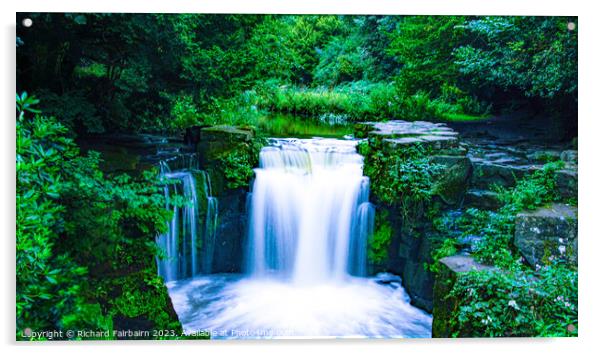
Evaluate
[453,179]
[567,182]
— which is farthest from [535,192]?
[453,179]

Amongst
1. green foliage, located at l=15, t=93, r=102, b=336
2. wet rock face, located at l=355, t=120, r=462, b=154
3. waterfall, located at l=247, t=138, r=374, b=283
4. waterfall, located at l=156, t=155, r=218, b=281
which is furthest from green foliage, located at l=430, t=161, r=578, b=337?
green foliage, located at l=15, t=93, r=102, b=336

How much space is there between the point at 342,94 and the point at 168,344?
8.36 feet

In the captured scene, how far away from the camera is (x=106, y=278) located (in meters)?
3.60

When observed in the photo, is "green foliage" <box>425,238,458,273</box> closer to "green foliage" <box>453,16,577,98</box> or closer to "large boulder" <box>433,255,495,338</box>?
"large boulder" <box>433,255,495,338</box>

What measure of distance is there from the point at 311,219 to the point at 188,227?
1073mm

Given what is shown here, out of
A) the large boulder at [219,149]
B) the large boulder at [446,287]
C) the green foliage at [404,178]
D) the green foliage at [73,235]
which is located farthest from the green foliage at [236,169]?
the large boulder at [446,287]

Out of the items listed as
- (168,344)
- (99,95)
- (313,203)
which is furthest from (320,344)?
(99,95)

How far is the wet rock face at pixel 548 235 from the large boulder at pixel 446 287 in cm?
33

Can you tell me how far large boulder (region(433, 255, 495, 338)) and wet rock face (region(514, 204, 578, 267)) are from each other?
12.9 inches

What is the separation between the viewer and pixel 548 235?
3.68 metres

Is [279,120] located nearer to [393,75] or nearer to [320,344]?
[393,75]

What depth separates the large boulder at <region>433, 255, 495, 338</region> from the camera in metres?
3.68

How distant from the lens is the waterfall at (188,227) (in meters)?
4.34

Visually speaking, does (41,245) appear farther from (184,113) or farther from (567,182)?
(567,182)
